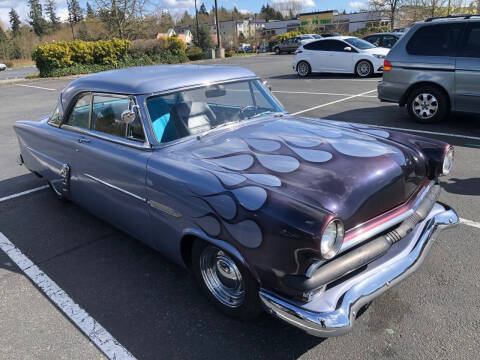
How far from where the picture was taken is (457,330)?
2.49 metres

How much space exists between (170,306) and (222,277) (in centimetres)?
50

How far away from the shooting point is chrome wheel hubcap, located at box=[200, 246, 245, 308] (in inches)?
101

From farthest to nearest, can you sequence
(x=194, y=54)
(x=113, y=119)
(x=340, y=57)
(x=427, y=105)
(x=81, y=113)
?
(x=194, y=54) → (x=340, y=57) → (x=427, y=105) → (x=81, y=113) → (x=113, y=119)

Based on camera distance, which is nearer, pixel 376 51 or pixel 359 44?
pixel 376 51

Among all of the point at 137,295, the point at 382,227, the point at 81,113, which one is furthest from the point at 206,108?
the point at 382,227

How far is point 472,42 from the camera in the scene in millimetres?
6480

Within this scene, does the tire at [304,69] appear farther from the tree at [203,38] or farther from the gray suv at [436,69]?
the tree at [203,38]

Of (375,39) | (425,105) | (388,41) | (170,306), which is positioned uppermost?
(375,39)

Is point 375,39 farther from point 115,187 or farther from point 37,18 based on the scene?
point 37,18

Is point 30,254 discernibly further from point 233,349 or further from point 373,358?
point 373,358

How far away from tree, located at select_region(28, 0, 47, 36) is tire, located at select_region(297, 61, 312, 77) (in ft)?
279

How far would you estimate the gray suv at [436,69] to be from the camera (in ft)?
21.3

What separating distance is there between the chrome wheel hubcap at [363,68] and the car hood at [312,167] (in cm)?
1185

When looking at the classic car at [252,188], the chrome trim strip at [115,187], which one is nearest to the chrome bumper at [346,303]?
the classic car at [252,188]
